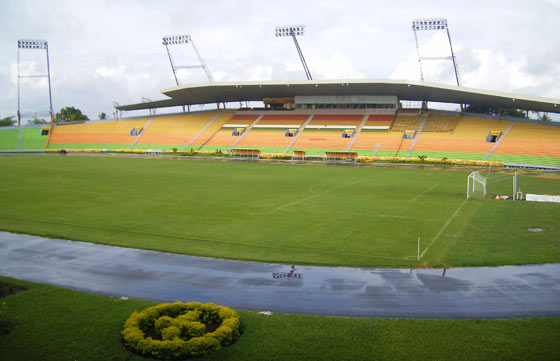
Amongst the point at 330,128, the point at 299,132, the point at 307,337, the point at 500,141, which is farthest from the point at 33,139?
the point at 307,337

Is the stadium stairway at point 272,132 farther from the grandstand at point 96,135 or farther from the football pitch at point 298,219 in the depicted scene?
the football pitch at point 298,219

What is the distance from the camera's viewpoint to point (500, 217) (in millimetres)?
19906

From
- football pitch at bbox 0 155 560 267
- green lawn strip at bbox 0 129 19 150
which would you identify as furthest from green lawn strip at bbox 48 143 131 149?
football pitch at bbox 0 155 560 267

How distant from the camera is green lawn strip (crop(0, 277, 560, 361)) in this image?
7793 millimetres

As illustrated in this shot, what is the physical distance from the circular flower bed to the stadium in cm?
31

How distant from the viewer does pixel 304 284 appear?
11516 mm

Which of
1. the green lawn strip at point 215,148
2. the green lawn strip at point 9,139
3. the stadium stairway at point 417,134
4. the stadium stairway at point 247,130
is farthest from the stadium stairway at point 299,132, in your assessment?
the green lawn strip at point 9,139

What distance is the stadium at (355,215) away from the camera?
30.5ft

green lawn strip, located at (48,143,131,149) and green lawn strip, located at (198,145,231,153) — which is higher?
green lawn strip, located at (48,143,131,149)

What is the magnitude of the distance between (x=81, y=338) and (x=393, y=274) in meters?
8.09

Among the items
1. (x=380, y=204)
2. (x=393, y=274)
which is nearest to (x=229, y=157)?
(x=380, y=204)

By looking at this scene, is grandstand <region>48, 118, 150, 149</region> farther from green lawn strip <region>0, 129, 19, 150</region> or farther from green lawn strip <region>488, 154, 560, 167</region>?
green lawn strip <region>488, 154, 560, 167</region>

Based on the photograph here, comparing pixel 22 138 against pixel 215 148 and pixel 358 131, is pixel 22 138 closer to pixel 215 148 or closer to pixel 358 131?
pixel 215 148

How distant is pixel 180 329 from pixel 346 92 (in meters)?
61.8
